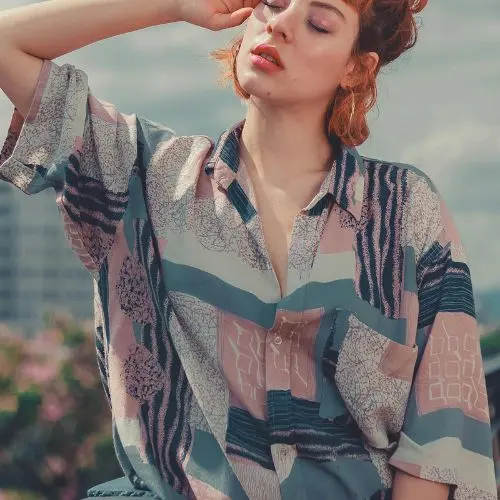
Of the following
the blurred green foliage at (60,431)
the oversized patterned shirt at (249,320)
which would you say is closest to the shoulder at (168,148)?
the oversized patterned shirt at (249,320)

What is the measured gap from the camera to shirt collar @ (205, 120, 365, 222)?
201 cm

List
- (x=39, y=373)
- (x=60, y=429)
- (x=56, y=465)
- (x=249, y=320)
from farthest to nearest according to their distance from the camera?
1. (x=39, y=373)
2. (x=60, y=429)
3. (x=56, y=465)
4. (x=249, y=320)

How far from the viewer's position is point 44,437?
11289mm

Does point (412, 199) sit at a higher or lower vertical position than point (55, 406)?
higher

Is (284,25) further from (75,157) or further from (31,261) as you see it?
(31,261)

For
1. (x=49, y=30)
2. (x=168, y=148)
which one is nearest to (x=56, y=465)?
(x=168, y=148)

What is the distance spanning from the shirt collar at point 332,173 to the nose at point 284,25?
0.21m

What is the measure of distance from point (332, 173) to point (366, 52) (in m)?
0.23

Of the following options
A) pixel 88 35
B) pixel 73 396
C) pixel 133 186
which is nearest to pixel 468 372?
pixel 133 186

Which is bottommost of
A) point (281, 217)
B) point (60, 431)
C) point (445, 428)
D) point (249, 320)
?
point (60, 431)

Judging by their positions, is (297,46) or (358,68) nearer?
(297,46)

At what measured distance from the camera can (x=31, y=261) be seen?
109ft

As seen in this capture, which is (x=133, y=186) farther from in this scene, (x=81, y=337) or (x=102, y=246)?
(x=81, y=337)

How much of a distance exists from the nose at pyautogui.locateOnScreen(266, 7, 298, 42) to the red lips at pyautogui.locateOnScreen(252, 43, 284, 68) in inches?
0.9
